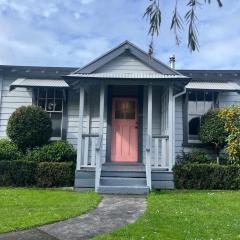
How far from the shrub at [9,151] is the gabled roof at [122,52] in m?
3.27

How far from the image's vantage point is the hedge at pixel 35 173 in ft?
39.3

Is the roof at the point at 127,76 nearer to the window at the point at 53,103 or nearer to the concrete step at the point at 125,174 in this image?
the window at the point at 53,103

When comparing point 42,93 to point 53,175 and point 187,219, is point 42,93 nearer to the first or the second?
point 53,175

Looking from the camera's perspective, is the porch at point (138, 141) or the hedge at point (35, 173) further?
the hedge at point (35, 173)

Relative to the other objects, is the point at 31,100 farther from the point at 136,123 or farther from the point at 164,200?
the point at 164,200

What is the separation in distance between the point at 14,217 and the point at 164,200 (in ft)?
12.5

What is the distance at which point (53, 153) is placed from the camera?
1256 cm

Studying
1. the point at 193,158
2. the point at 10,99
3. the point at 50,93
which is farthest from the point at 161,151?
the point at 10,99

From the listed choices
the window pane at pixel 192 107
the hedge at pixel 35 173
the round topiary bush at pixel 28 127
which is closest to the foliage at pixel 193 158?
the window pane at pixel 192 107

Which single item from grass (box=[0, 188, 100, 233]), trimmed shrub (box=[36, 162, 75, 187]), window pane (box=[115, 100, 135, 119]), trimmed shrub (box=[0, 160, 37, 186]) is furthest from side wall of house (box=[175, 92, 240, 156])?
trimmed shrub (box=[0, 160, 37, 186])

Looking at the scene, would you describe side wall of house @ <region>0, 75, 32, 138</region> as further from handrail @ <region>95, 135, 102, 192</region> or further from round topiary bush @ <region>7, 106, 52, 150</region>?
handrail @ <region>95, 135, 102, 192</region>

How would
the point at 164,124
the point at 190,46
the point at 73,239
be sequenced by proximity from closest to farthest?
the point at 190,46 → the point at 73,239 → the point at 164,124

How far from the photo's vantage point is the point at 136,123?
1375cm

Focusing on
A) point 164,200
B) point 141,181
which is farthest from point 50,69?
point 164,200
